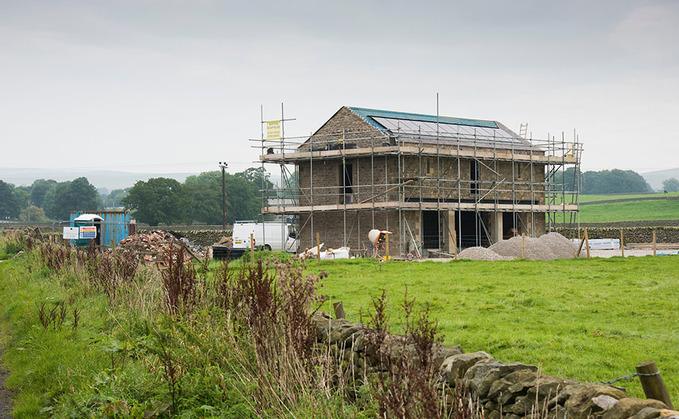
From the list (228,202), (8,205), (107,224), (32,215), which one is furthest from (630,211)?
(32,215)

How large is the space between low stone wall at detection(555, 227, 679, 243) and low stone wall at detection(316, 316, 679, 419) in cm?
4416

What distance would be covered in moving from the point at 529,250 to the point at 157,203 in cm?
6877

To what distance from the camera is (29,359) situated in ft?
33.6

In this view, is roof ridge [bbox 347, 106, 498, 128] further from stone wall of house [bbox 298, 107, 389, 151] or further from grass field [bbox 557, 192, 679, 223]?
grass field [bbox 557, 192, 679, 223]

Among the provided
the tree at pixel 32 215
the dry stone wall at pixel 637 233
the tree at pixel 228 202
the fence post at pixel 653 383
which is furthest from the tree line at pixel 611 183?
the fence post at pixel 653 383

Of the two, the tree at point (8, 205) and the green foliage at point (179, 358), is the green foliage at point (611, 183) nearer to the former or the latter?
the tree at point (8, 205)

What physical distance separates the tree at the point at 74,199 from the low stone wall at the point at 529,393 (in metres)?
131

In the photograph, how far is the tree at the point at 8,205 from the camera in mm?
127875

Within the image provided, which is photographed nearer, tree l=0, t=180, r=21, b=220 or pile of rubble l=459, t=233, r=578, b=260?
pile of rubble l=459, t=233, r=578, b=260

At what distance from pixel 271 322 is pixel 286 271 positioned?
1.46 m

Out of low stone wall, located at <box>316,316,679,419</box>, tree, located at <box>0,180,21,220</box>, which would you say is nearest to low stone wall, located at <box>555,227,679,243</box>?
low stone wall, located at <box>316,316,679,419</box>

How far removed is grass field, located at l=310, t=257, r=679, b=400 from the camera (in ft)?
28.9

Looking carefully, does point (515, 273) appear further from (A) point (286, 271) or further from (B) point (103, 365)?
(B) point (103, 365)

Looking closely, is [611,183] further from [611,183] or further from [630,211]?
[630,211]
